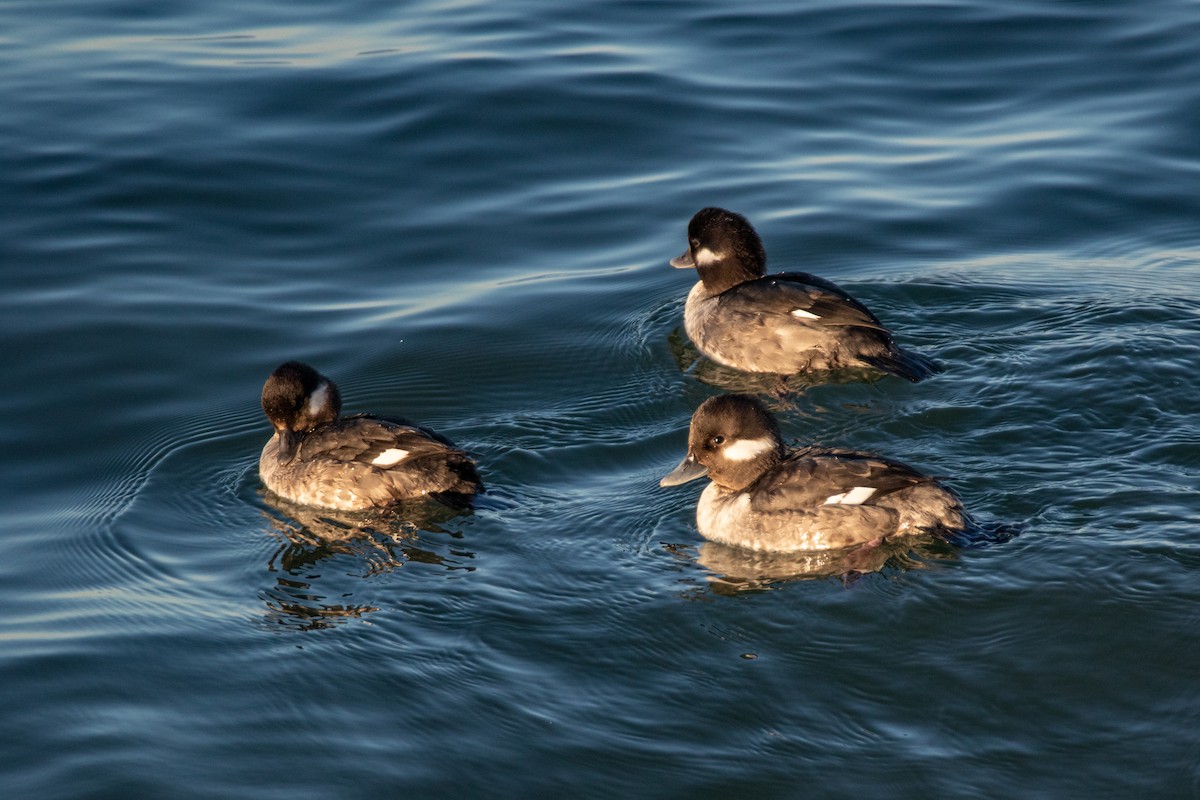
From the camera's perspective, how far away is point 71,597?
27.2ft

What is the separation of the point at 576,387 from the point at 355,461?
2.01 metres

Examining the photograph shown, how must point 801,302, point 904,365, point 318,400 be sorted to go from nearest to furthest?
1. point 318,400
2. point 904,365
3. point 801,302

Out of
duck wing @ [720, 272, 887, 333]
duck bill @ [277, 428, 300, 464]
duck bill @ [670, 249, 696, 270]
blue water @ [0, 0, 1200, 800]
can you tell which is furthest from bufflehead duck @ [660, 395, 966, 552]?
duck bill @ [670, 249, 696, 270]

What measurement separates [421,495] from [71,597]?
2.04m

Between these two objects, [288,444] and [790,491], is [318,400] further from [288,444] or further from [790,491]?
[790,491]

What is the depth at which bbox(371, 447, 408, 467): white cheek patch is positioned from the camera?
903 cm

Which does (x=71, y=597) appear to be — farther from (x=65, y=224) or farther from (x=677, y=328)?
(x=65, y=224)

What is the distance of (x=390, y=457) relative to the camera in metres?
9.06

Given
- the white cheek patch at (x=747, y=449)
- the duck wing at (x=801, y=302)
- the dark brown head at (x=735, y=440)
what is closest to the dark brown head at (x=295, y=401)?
the dark brown head at (x=735, y=440)

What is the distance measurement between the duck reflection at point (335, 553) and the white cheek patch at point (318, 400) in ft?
2.08

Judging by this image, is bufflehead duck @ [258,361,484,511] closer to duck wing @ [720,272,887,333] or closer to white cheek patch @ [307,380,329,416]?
white cheek patch @ [307,380,329,416]

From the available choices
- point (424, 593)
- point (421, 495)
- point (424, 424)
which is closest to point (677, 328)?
point (424, 424)

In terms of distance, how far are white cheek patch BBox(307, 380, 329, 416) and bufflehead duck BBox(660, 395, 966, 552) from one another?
240cm

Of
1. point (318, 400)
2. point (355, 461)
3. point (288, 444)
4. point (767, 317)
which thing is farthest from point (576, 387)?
point (288, 444)
